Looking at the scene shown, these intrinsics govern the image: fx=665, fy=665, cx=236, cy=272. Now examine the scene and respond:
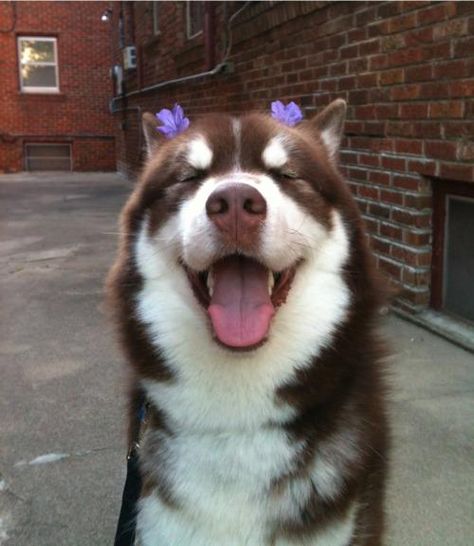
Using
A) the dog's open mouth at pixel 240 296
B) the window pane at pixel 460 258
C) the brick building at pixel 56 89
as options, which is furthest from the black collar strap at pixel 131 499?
the brick building at pixel 56 89

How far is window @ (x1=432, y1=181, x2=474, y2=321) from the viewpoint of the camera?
4.20m

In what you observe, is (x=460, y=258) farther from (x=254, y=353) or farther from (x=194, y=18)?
(x=194, y=18)

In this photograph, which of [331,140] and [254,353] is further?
[331,140]

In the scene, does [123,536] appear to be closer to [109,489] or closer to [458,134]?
[109,489]

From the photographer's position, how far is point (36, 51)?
62.6 ft

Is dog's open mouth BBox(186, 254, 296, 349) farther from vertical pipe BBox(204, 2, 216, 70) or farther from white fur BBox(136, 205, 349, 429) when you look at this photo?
vertical pipe BBox(204, 2, 216, 70)

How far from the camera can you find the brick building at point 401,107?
3.94m

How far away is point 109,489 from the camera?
2.80 meters

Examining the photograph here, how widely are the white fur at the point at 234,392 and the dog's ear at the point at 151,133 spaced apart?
57 centimetres

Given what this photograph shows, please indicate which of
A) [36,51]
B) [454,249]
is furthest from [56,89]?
[454,249]

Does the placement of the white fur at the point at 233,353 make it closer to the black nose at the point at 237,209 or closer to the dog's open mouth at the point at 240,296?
the dog's open mouth at the point at 240,296

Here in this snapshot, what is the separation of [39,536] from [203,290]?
1.26 metres

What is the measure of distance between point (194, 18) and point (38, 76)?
11.7 metres

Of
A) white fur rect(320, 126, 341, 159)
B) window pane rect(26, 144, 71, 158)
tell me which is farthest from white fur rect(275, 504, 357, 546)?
window pane rect(26, 144, 71, 158)
